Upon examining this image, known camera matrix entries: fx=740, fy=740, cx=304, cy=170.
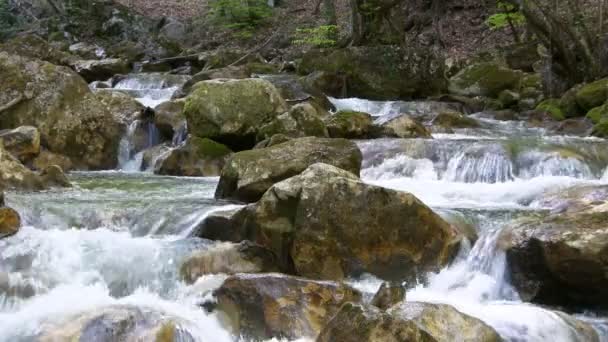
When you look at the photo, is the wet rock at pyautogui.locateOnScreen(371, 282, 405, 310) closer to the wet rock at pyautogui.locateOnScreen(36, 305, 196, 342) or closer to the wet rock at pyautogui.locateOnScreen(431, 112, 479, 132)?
the wet rock at pyautogui.locateOnScreen(36, 305, 196, 342)

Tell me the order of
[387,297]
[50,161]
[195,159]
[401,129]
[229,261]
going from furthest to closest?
[401,129], [50,161], [195,159], [229,261], [387,297]

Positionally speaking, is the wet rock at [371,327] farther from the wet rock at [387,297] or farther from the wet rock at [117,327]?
the wet rock at [117,327]

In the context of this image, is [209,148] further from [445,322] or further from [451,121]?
[445,322]

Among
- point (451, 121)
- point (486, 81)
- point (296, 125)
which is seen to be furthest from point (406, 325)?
point (486, 81)

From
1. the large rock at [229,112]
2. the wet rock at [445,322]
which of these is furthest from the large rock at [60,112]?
the wet rock at [445,322]

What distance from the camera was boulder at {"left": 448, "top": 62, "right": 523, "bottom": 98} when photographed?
54.5 feet

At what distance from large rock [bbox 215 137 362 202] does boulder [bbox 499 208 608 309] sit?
290 cm

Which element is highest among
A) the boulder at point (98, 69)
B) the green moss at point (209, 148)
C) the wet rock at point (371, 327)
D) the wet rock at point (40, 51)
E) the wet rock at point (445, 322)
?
the wet rock at point (40, 51)

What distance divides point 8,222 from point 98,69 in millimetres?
14003

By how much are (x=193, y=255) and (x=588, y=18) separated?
13865 mm

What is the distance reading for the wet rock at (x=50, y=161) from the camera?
11016 millimetres

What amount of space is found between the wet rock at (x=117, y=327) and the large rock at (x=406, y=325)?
3.63 ft

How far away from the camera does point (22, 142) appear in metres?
10.7

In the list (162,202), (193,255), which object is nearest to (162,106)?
(162,202)
